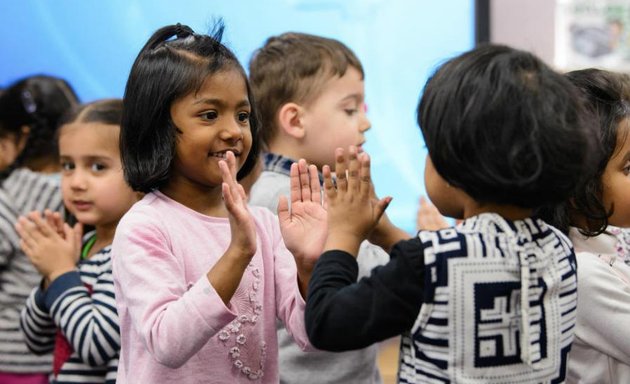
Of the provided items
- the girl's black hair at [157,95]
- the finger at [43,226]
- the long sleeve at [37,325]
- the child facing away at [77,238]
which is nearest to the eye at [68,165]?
the child facing away at [77,238]

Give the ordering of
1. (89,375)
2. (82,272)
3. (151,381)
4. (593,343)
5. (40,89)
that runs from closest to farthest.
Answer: (151,381)
(593,343)
(89,375)
(82,272)
(40,89)

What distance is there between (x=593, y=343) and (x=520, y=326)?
431mm

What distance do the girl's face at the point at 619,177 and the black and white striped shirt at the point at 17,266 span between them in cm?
129

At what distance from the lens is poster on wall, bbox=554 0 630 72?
11.7 ft

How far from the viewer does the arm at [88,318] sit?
1747 mm

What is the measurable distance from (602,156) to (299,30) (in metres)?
1.90

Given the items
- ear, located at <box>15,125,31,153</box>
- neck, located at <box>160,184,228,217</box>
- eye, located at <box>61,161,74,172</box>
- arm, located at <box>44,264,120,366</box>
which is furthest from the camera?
ear, located at <box>15,125,31,153</box>

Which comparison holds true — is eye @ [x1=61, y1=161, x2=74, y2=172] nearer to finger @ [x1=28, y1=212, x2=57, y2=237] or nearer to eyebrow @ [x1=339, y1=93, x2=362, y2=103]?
finger @ [x1=28, y1=212, x2=57, y2=237]

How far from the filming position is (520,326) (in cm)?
118

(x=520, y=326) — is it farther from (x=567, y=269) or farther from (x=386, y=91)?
(x=386, y=91)

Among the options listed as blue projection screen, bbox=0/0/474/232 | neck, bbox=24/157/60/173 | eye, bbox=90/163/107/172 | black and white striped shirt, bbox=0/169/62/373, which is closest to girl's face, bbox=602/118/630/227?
eye, bbox=90/163/107/172

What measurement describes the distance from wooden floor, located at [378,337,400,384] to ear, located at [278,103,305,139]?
3.87 feet

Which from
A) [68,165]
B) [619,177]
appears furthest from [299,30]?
[619,177]

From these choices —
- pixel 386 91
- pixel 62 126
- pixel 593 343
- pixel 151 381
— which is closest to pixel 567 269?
pixel 593 343
